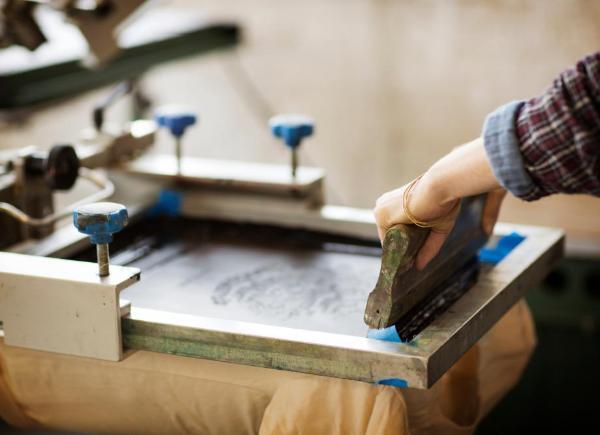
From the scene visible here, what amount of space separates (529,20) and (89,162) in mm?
Result: 1514

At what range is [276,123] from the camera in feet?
5.63

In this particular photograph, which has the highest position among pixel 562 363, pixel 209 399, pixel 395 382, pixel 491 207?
pixel 491 207

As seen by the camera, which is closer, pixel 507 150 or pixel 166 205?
pixel 507 150

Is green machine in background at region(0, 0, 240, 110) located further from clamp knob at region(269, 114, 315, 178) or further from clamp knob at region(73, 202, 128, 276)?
clamp knob at region(73, 202, 128, 276)

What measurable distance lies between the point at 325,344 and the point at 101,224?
346mm

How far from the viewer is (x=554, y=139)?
1.00m

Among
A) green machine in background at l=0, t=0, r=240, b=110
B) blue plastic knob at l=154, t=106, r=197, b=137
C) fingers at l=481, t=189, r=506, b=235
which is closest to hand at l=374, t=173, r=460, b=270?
fingers at l=481, t=189, r=506, b=235

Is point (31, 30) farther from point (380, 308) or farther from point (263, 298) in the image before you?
point (380, 308)

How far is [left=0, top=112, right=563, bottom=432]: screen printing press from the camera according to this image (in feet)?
Answer: 3.84

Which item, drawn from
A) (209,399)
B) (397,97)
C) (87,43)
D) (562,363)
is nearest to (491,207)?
(209,399)

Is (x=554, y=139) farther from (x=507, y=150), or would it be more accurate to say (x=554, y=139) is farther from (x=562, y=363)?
(x=562, y=363)

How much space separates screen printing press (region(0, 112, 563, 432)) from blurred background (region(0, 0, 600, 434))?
31.4 inches

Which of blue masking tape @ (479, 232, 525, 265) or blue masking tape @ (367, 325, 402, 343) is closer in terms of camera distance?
blue masking tape @ (367, 325, 402, 343)

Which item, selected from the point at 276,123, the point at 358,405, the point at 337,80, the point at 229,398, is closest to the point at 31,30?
the point at 276,123
